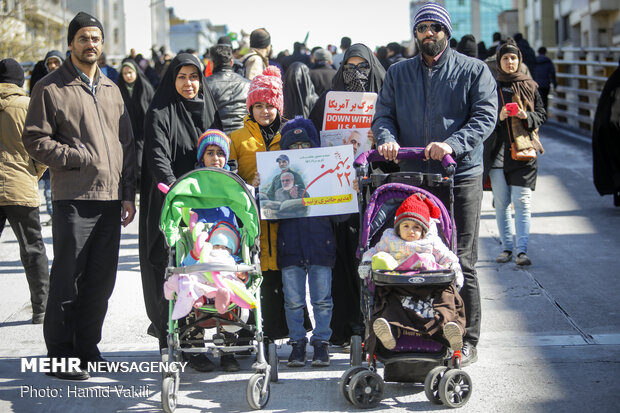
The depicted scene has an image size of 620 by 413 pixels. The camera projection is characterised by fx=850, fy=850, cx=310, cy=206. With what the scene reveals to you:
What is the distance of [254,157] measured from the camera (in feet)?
20.0

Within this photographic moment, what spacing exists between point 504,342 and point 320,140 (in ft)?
6.65

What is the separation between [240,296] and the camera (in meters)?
5.11

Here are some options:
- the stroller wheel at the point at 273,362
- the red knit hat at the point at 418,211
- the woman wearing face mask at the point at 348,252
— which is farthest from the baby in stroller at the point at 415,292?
the woman wearing face mask at the point at 348,252

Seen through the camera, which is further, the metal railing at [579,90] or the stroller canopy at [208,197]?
the metal railing at [579,90]

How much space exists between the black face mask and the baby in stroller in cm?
158

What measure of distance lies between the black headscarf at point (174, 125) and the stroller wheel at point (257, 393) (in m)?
1.63

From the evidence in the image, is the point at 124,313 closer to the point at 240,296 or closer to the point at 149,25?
the point at 240,296

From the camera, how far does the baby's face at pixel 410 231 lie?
16.8ft

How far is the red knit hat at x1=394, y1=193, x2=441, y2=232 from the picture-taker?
16.8 feet

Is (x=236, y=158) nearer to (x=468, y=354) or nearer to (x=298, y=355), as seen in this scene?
(x=298, y=355)

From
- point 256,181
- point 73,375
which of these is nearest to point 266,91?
point 256,181

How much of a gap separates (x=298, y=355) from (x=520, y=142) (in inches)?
153

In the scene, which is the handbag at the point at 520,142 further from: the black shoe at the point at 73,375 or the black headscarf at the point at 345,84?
the black shoe at the point at 73,375

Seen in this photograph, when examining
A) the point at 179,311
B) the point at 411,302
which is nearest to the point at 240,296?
the point at 179,311
